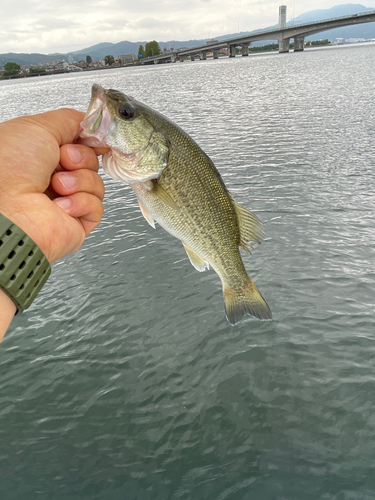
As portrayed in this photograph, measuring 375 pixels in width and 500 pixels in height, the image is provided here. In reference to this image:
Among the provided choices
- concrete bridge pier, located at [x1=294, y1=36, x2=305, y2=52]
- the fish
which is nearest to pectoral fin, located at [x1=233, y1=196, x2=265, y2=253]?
the fish

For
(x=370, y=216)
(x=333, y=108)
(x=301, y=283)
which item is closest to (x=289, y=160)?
(x=370, y=216)

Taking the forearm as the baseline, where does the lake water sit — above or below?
below

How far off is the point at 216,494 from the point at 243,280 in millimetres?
2665

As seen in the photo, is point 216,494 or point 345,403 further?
point 345,403

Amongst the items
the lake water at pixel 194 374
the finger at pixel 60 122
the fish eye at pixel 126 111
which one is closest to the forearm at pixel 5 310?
the finger at pixel 60 122

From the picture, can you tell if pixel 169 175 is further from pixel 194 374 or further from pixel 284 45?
pixel 284 45

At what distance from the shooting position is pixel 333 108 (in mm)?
27516

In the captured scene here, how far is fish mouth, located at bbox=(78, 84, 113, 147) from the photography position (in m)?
2.96

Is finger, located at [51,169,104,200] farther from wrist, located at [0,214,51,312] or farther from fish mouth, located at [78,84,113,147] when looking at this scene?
wrist, located at [0,214,51,312]

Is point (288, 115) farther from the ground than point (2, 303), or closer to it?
closer to it

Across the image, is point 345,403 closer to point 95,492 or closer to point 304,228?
point 95,492

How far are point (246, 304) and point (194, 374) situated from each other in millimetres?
2418

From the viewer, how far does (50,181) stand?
9.71ft

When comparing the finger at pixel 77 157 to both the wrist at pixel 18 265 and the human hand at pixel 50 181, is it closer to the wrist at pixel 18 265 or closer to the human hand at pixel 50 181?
the human hand at pixel 50 181
